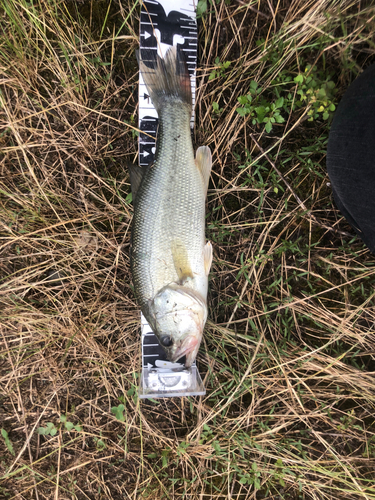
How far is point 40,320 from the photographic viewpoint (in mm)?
2639

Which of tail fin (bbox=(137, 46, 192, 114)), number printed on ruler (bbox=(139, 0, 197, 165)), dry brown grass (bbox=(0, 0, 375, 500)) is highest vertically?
number printed on ruler (bbox=(139, 0, 197, 165))

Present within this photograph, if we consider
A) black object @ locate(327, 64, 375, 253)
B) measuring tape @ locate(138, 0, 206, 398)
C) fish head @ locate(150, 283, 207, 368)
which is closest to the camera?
black object @ locate(327, 64, 375, 253)

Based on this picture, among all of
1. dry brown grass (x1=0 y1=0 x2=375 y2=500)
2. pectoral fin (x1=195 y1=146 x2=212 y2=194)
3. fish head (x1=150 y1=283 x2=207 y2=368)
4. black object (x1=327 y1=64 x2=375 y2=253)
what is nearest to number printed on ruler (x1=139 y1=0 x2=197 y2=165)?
dry brown grass (x1=0 y1=0 x2=375 y2=500)

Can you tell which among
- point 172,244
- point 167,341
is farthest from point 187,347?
point 172,244

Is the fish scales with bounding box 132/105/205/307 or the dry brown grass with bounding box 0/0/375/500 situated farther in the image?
the dry brown grass with bounding box 0/0/375/500

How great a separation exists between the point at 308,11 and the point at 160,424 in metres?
3.60

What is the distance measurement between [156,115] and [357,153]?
5.16 ft

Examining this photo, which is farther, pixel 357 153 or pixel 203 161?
pixel 203 161

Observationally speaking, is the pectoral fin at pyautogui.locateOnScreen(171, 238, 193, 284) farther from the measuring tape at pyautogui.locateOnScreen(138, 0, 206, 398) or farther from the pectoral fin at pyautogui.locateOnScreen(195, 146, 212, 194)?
the measuring tape at pyautogui.locateOnScreen(138, 0, 206, 398)

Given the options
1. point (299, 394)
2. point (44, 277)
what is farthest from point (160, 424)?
point (44, 277)

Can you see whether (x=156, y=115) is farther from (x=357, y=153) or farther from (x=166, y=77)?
(x=357, y=153)

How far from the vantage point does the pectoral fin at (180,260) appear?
208 centimetres

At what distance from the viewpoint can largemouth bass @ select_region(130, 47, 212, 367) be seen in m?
2.07

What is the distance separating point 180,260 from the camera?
6.86ft
